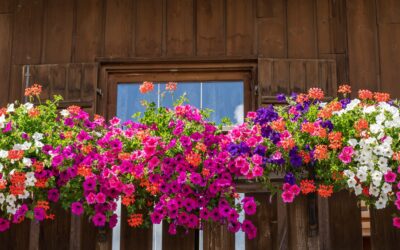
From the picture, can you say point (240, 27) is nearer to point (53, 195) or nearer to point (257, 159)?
point (257, 159)

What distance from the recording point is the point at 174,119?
4.95 meters

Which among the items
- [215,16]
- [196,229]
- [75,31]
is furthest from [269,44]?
[196,229]

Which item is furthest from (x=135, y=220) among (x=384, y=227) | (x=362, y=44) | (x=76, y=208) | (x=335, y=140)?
(x=362, y=44)

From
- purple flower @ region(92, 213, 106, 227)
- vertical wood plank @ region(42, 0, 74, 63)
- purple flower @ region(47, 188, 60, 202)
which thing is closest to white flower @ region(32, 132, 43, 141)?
purple flower @ region(47, 188, 60, 202)

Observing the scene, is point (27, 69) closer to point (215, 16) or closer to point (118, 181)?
point (215, 16)

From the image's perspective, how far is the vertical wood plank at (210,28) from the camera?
6.34 m

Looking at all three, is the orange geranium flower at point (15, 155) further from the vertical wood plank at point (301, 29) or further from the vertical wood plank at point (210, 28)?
the vertical wood plank at point (301, 29)

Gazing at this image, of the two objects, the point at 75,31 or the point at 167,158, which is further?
the point at 75,31

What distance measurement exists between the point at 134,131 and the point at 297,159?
3.29 feet

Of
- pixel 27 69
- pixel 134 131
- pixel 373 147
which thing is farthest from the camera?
pixel 27 69

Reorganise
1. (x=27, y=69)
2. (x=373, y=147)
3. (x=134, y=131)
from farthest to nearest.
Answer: (x=27, y=69) → (x=134, y=131) → (x=373, y=147)

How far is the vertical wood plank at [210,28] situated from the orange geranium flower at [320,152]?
197cm

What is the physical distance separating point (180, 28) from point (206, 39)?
0.23m

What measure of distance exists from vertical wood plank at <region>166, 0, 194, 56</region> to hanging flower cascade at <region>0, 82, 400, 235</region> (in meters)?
1.67
